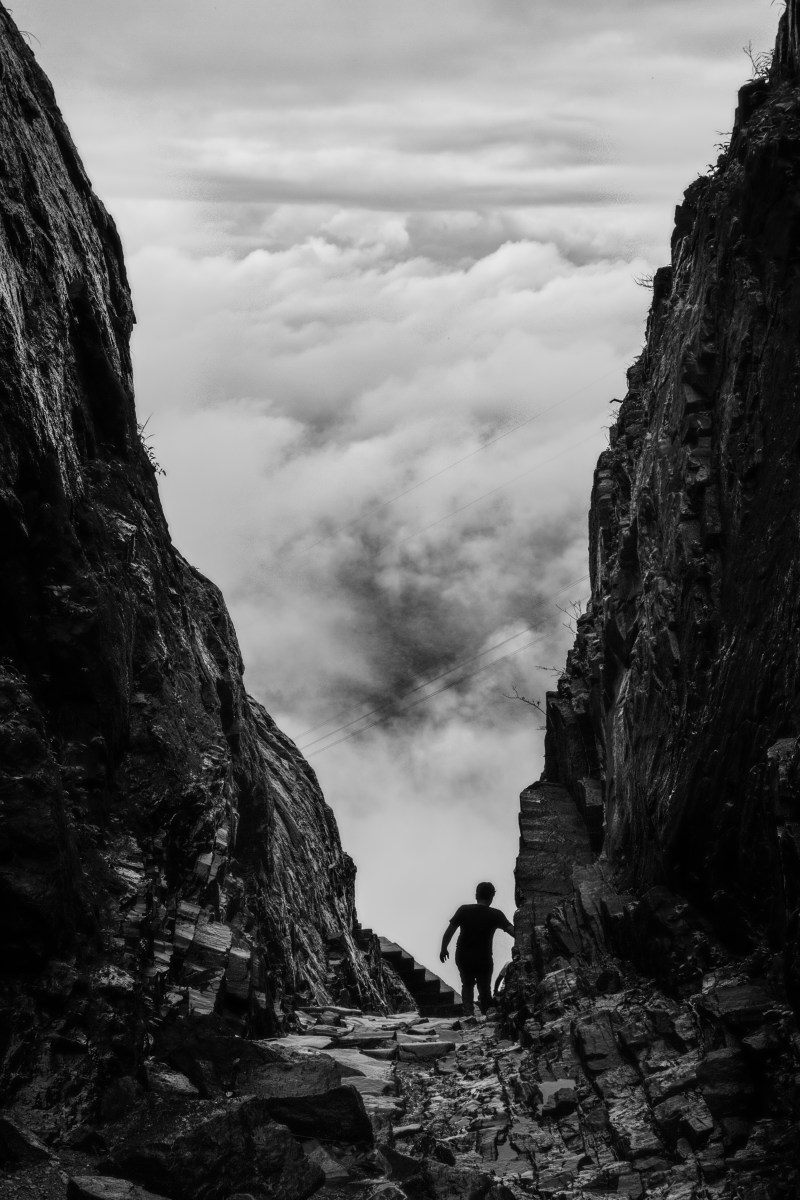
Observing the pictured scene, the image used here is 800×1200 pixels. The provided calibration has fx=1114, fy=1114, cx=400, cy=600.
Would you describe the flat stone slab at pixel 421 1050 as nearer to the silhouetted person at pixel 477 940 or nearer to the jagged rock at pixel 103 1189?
the silhouetted person at pixel 477 940

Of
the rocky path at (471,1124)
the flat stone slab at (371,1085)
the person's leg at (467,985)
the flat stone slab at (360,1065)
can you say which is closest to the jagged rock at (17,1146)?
the rocky path at (471,1124)

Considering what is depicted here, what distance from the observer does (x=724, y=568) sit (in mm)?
12609

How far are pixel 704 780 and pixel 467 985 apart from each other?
723cm

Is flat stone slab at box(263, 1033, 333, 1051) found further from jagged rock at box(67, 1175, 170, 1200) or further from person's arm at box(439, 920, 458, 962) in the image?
jagged rock at box(67, 1175, 170, 1200)

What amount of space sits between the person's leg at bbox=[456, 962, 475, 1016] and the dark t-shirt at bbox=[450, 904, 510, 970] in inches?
11.5

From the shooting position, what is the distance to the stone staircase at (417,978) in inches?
1081

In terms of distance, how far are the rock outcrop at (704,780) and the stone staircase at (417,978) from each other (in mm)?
10392

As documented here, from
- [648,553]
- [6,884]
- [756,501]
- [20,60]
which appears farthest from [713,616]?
[20,60]

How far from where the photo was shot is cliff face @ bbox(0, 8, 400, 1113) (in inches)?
349

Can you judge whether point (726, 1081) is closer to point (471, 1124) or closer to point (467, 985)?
point (471, 1124)

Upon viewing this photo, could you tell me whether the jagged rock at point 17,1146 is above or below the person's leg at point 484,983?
below

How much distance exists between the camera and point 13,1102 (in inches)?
304

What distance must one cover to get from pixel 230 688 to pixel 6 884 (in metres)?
10.5

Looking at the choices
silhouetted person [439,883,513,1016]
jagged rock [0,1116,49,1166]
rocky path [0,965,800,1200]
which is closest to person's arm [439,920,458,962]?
silhouetted person [439,883,513,1016]
